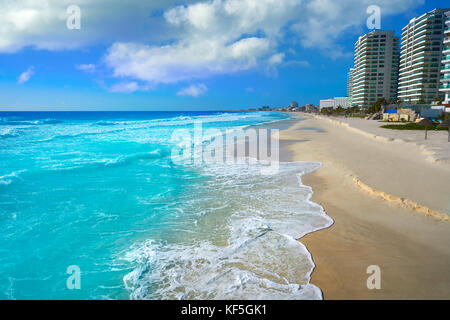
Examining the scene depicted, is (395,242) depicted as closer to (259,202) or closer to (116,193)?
(259,202)

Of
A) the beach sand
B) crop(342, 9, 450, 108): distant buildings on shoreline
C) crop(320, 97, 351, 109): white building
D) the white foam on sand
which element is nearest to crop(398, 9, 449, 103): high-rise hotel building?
crop(342, 9, 450, 108): distant buildings on shoreline

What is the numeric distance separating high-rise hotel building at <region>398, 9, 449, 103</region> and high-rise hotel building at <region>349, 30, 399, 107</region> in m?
15.2

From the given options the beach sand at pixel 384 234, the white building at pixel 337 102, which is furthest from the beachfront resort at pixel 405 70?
the beach sand at pixel 384 234

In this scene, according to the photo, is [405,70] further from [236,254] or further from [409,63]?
[236,254]

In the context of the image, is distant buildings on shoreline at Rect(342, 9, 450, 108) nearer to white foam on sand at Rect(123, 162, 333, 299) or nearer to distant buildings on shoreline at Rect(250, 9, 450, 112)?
distant buildings on shoreline at Rect(250, 9, 450, 112)

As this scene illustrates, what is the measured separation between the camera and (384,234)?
599 cm

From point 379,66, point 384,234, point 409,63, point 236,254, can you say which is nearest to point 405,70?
point 409,63

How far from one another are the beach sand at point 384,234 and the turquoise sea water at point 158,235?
19.1 inches

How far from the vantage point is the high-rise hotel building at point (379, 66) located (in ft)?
323

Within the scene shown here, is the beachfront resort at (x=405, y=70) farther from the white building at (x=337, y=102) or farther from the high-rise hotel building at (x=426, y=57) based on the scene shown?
the white building at (x=337, y=102)

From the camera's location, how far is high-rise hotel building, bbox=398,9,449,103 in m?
75.1

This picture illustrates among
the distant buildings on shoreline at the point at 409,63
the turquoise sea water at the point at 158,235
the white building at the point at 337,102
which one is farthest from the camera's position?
the white building at the point at 337,102

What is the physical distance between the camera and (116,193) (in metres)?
10.1
